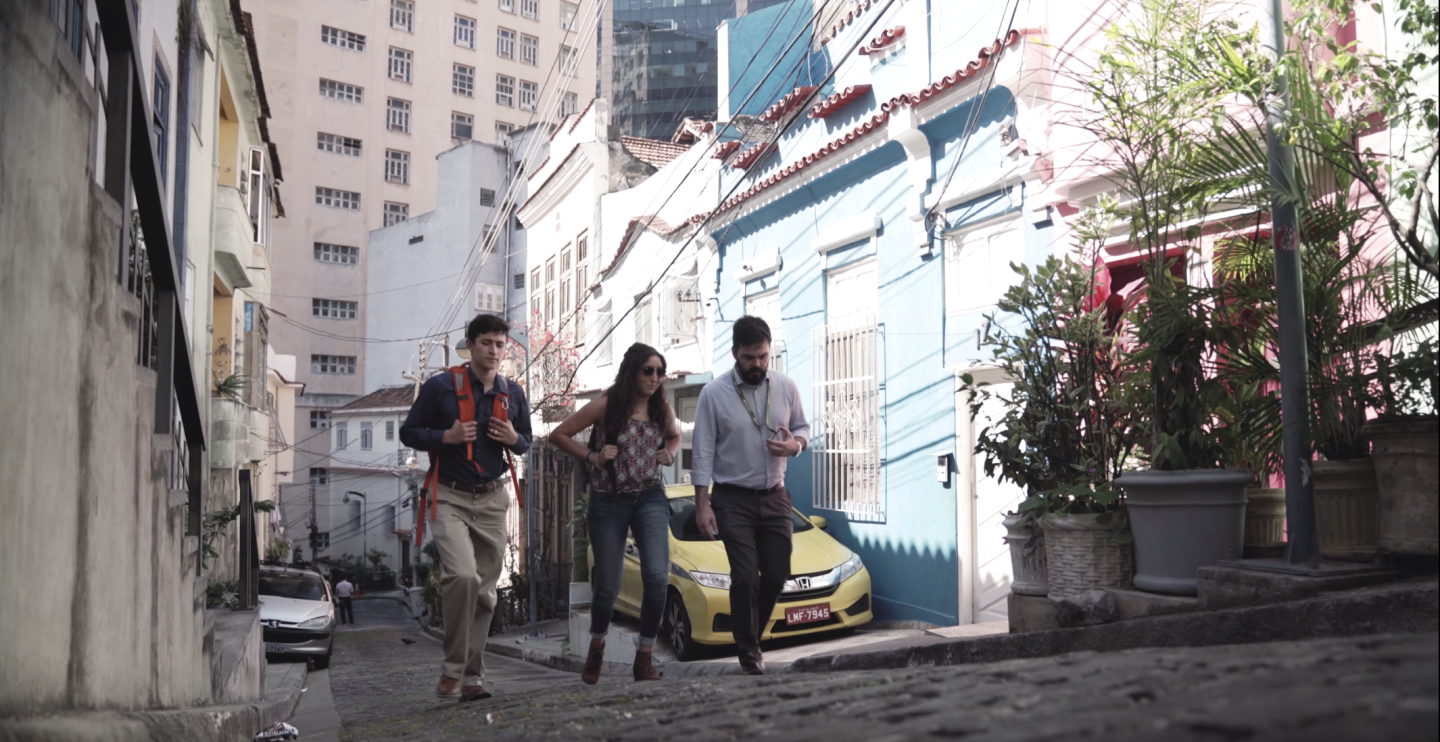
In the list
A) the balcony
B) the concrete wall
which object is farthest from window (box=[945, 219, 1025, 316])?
the balcony

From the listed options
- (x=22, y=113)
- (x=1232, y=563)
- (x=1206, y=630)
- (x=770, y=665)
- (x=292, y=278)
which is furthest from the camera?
(x=292, y=278)

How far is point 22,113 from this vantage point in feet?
10.8

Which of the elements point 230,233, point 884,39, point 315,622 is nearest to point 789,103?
point 884,39

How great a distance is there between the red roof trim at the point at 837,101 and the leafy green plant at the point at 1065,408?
265 inches

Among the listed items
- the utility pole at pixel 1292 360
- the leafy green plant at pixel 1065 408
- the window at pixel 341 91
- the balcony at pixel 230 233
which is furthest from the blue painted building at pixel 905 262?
the window at pixel 341 91

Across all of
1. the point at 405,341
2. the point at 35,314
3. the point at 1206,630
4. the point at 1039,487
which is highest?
the point at 405,341

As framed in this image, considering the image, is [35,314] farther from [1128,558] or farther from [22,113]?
[1128,558]

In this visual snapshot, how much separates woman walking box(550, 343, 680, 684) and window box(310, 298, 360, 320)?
154 ft

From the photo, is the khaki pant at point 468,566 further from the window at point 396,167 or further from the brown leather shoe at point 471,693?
the window at point 396,167

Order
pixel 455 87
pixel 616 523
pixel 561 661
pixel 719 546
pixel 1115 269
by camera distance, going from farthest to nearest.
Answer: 1. pixel 455 87
2. pixel 561 661
3. pixel 719 546
4. pixel 1115 269
5. pixel 616 523

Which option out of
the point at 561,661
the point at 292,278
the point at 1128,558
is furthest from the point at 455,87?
the point at 1128,558

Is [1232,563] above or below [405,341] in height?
below

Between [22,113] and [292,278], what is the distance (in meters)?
48.7

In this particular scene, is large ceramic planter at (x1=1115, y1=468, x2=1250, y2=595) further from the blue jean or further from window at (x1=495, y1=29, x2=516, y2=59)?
window at (x1=495, y1=29, x2=516, y2=59)
